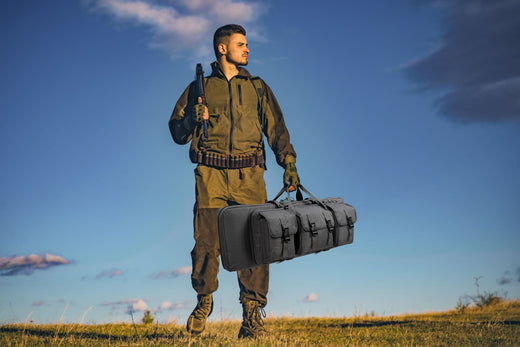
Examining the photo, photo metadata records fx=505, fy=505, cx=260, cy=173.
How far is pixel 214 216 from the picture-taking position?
720cm

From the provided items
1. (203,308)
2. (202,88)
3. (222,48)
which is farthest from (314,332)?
(222,48)

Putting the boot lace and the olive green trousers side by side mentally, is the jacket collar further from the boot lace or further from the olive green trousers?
the boot lace

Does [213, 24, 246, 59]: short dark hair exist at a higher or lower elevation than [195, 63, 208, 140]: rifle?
higher

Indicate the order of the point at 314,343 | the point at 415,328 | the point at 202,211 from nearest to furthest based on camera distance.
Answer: the point at 314,343 → the point at 202,211 → the point at 415,328

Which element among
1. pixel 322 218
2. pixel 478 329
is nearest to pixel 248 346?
pixel 322 218

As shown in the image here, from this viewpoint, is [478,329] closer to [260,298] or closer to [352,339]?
[352,339]

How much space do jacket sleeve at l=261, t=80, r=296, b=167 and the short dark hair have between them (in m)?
0.85

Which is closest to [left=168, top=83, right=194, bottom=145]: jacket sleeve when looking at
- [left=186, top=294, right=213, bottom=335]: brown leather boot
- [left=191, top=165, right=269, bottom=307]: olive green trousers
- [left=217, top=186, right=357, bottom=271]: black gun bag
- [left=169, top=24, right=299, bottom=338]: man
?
[left=169, top=24, right=299, bottom=338]: man

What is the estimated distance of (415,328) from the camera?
791 cm

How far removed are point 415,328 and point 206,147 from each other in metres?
4.31

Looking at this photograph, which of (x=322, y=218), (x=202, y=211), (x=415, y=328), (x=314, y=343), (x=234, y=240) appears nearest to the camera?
(x=234, y=240)

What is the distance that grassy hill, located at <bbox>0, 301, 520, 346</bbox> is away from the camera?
21.1 ft

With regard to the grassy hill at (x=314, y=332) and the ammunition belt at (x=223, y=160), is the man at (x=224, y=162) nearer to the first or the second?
the ammunition belt at (x=223, y=160)

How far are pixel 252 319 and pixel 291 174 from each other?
2.22 meters
